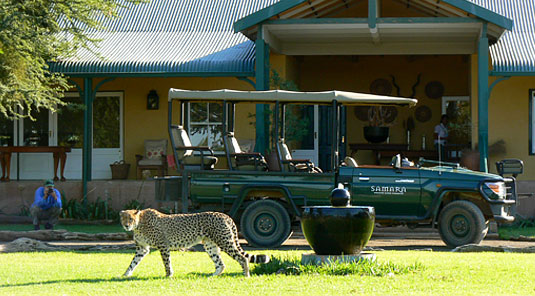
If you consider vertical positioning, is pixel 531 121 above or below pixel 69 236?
above

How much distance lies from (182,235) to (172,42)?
1124 centimetres

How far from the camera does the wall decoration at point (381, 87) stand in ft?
71.6

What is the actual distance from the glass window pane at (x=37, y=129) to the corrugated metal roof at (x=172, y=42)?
239cm

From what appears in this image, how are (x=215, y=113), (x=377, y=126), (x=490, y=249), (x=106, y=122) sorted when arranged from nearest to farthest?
(x=490, y=249) < (x=215, y=113) < (x=106, y=122) < (x=377, y=126)

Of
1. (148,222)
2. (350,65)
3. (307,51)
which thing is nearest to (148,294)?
(148,222)

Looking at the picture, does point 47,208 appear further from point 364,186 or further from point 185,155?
point 364,186

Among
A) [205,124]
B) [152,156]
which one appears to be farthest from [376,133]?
[152,156]

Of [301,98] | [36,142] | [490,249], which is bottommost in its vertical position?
[490,249]

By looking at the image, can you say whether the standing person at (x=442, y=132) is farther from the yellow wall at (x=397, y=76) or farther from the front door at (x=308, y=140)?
the front door at (x=308, y=140)

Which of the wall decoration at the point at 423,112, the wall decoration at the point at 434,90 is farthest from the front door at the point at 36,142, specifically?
the wall decoration at the point at 434,90

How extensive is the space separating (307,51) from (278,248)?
293 inches

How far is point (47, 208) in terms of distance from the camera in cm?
1662

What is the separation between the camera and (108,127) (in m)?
21.4

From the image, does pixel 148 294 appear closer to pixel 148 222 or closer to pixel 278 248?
pixel 148 222
